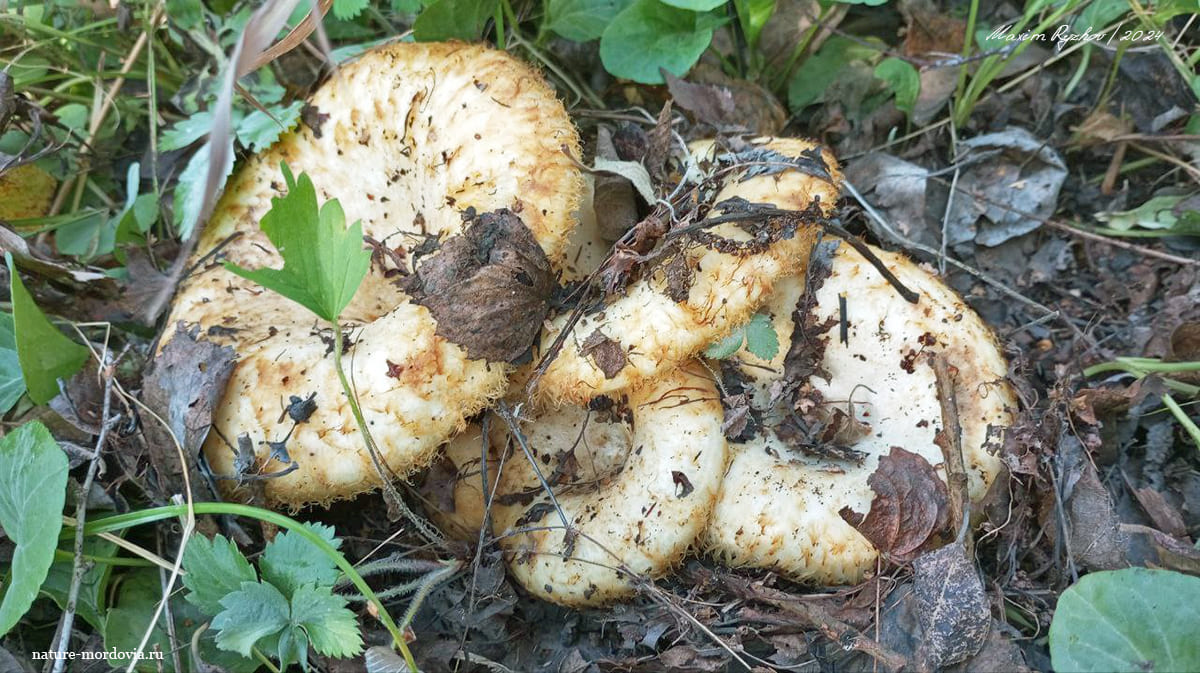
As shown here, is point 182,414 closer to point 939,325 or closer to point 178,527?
point 178,527

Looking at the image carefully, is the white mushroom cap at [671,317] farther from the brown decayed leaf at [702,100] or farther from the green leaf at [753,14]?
the green leaf at [753,14]

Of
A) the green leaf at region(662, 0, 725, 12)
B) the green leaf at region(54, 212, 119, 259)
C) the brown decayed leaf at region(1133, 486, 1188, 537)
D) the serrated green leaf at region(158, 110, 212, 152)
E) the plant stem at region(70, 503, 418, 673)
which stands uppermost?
the green leaf at region(662, 0, 725, 12)

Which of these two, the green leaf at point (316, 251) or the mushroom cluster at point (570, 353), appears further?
the mushroom cluster at point (570, 353)

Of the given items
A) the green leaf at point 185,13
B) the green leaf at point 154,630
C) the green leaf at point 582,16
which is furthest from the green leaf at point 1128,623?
the green leaf at point 185,13

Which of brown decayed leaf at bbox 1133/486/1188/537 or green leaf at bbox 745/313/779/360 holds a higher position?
green leaf at bbox 745/313/779/360

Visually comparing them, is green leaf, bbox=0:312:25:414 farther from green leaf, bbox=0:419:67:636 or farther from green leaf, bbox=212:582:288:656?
green leaf, bbox=212:582:288:656

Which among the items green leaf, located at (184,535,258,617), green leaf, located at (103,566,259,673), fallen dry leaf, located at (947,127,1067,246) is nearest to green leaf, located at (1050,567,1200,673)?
fallen dry leaf, located at (947,127,1067,246)
